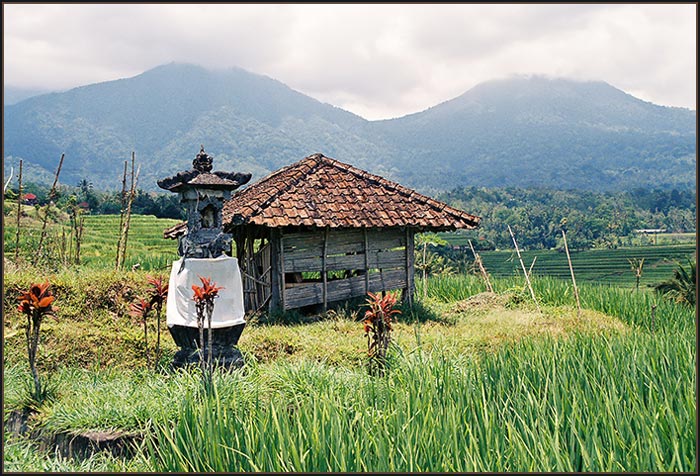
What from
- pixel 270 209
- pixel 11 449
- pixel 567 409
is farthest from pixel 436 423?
pixel 270 209

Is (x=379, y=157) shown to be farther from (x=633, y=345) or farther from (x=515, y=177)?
(x=633, y=345)

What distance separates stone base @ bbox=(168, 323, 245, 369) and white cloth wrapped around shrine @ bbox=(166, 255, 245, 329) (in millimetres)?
77

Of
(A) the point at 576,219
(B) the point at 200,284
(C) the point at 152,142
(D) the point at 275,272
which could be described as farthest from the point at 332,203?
(C) the point at 152,142

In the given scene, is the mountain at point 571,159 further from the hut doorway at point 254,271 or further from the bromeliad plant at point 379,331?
the bromeliad plant at point 379,331

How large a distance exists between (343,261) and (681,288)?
793cm

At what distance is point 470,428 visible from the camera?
3.13 meters

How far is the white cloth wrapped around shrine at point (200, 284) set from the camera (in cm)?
572

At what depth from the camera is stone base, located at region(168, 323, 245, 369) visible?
570cm

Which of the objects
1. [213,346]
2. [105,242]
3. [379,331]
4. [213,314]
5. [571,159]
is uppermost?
[571,159]

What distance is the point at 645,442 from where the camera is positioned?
2850mm

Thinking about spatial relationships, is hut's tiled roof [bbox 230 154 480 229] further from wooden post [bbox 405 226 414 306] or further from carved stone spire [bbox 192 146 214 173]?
carved stone spire [bbox 192 146 214 173]

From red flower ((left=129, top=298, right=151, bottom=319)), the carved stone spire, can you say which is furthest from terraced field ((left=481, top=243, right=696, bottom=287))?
red flower ((left=129, top=298, right=151, bottom=319))

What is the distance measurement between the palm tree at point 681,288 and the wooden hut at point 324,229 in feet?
16.3

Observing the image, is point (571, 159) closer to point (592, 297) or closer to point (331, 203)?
point (592, 297)
